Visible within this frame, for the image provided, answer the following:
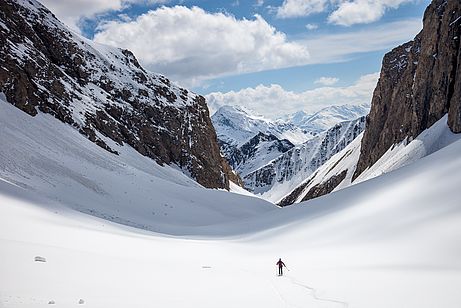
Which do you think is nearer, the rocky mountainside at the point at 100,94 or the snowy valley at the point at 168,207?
the snowy valley at the point at 168,207

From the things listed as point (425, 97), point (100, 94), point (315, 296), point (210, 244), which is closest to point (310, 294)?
point (315, 296)

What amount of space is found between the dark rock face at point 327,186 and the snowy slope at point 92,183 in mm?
99715

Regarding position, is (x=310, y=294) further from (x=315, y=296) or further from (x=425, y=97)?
(x=425, y=97)

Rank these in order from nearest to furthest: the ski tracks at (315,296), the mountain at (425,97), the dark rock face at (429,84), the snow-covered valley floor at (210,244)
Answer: the snow-covered valley floor at (210,244) → the ski tracks at (315,296) → the mountain at (425,97) → the dark rock face at (429,84)

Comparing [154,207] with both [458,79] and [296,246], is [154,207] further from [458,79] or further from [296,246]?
[458,79]

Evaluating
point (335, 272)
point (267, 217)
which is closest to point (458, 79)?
point (267, 217)

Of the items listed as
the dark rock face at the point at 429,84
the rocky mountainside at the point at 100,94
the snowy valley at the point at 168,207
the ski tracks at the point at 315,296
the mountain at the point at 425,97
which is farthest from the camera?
the dark rock face at the point at 429,84

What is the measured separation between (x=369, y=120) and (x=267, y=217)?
100.0 m

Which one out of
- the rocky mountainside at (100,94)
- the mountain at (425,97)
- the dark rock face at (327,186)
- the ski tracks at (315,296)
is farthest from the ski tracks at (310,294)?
the dark rock face at (327,186)

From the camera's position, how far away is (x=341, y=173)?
151750mm

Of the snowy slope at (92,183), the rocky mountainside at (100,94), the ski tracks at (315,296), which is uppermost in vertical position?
the rocky mountainside at (100,94)

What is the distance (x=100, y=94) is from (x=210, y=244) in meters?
55.1

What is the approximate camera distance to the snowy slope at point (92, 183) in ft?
104

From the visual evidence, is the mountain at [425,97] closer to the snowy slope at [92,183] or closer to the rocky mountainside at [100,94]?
the snowy slope at [92,183]
